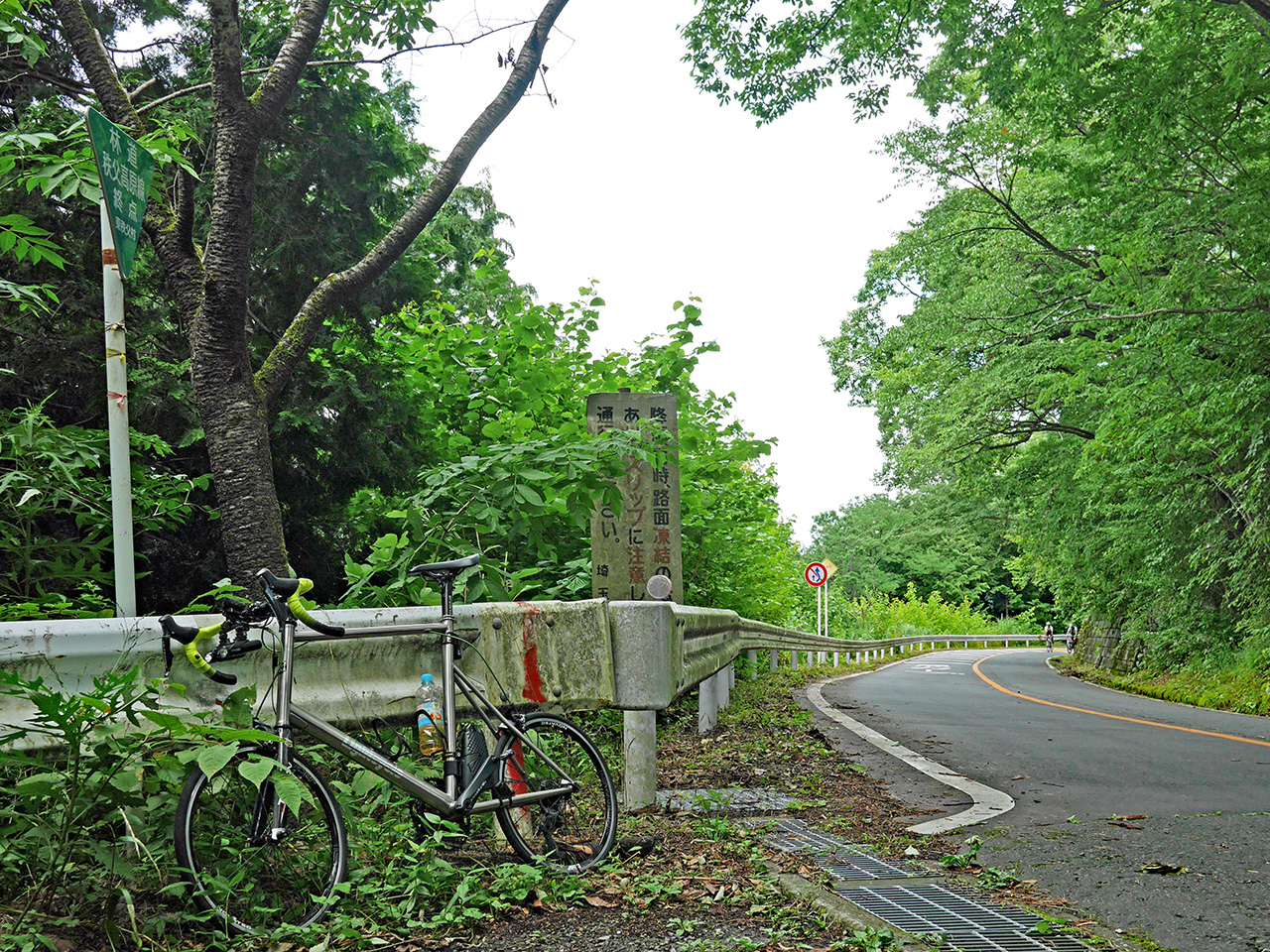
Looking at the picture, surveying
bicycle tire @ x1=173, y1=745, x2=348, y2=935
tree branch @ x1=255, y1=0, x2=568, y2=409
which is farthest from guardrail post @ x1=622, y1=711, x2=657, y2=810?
tree branch @ x1=255, y1=0, x2=568, y2=409

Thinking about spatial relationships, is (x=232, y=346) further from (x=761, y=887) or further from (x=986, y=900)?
(x=986, y=900)

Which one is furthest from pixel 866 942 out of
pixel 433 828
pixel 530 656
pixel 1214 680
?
pixel 1214 680

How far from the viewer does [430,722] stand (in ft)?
12.4

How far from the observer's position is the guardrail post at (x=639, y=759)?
5012 mm

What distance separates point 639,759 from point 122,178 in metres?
3.56

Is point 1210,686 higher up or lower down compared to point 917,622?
higher up

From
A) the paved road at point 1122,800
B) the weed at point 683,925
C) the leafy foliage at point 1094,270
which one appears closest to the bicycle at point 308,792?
the weed at point 683,925

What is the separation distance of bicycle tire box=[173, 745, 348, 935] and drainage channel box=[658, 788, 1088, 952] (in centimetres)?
194

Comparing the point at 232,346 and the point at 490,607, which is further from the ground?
the point at 232,346

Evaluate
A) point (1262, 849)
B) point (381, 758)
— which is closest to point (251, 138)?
point (381, 758)

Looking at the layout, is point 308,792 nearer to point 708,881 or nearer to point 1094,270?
point 708,881

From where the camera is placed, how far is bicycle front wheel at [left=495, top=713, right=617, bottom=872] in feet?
12.9

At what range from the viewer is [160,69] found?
10883 millimetres

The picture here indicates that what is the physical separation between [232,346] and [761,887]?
548cm
